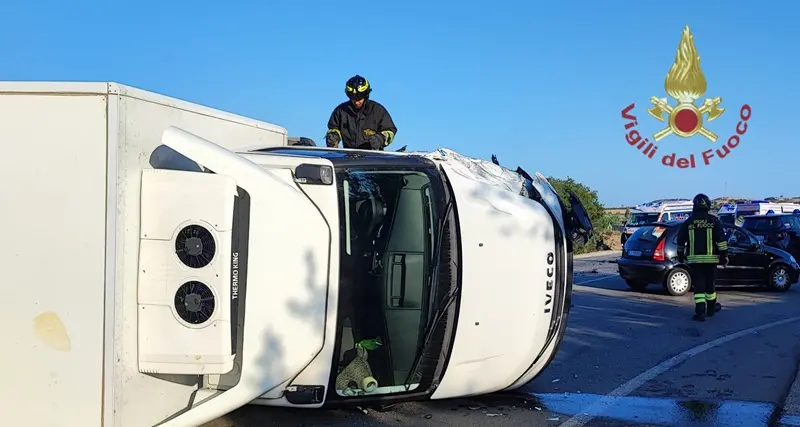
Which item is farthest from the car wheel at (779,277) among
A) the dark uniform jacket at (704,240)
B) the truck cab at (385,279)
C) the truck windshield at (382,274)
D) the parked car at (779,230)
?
the truck windshield at (382,274)

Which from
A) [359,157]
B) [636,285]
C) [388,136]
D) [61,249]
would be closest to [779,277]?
[636,285]

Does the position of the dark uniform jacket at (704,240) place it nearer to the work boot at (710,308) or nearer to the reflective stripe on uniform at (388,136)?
the work boot at (710,308)

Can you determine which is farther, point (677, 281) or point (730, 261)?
point (730, 261)

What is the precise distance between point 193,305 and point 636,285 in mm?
11186

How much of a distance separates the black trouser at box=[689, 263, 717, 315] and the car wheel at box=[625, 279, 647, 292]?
2961mm

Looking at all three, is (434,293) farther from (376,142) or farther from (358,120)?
(358,120)

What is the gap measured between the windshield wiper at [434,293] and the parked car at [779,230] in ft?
58.8

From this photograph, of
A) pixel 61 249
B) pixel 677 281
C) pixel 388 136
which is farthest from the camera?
pixel 677 281

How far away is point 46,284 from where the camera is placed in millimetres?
3385

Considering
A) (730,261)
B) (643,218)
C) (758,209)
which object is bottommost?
(730,261)

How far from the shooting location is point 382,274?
477cm

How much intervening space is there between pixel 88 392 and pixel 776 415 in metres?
4.64

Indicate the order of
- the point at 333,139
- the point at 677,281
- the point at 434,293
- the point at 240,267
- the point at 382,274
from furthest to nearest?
1. the point at 677,281
2. the point at 333,139
3. the point at 382,274
4. the point at 434,293
5. the point at 240,267

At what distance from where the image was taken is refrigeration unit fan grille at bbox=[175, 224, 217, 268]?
3.66 meters
